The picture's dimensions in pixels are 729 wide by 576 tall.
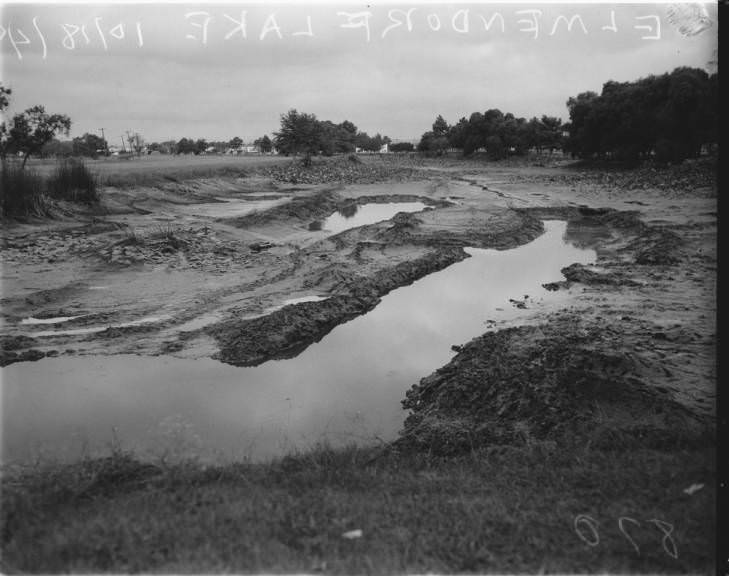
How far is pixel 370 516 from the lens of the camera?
460 centimetres

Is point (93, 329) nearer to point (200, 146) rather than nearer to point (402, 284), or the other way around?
point (402, 284)

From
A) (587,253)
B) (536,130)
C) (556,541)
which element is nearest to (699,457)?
(556,541)

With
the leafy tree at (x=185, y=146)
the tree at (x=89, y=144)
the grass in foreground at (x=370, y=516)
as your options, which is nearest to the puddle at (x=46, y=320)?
the grass in foreground at (x=370, y=516)

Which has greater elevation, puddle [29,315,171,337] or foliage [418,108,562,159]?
foliage [418,108,562,159]

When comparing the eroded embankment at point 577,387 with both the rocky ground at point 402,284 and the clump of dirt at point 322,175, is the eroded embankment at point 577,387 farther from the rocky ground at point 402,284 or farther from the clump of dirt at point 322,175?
the clump of dirt at point 322,175

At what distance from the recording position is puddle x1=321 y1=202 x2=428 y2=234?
2883 cm

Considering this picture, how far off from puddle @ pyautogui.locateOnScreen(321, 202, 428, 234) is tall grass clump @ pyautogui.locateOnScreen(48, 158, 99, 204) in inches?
455

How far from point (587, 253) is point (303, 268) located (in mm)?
11555

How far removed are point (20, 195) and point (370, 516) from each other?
2251 cm

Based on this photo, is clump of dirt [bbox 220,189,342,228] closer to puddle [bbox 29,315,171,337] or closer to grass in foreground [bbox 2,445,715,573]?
puddle [bbox 29,315,171,337]

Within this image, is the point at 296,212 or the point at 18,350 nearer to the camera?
the point at 18,350

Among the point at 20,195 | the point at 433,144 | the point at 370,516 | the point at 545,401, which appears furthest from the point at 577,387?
the point at 433,144

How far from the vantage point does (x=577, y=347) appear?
910 centimetres

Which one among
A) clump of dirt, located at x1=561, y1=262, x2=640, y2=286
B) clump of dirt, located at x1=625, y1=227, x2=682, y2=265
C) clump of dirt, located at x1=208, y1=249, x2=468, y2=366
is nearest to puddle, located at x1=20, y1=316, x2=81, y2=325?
clump of dirt, located at x1=208, y1=249, x2=468, y2=366
